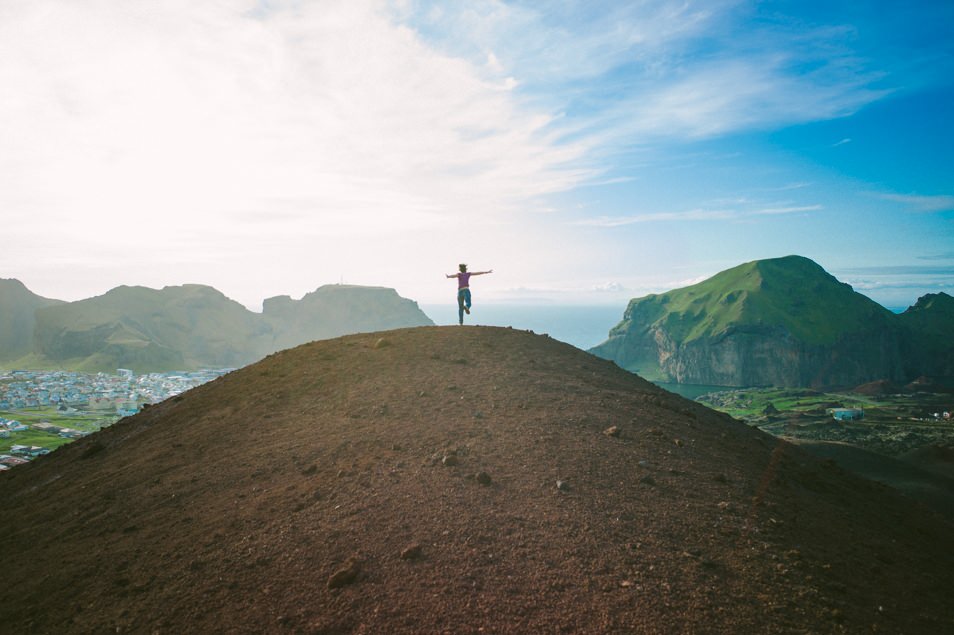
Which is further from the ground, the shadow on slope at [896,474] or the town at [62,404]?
the shadow on slope at [896,474]

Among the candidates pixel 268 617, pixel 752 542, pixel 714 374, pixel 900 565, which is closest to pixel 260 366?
pixel 268 617

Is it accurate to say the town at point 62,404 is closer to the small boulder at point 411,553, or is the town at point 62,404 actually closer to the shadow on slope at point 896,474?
the small boulder at point 411,553

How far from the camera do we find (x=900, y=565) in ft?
27.1

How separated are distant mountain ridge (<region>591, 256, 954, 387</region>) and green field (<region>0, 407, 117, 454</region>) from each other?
603 feet

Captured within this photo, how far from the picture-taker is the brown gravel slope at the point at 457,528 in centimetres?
583

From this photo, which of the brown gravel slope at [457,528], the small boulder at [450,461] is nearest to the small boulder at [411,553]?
the brown gravel slope at [457,528]

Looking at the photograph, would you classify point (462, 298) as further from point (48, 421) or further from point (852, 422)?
point (852, 422)

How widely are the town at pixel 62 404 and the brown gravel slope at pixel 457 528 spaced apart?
41.0 metres

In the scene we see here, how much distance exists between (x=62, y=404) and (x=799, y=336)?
216m

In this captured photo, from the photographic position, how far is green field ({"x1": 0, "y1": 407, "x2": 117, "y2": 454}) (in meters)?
56.7

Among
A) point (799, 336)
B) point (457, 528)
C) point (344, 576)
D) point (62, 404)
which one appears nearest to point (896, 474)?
point (457, 528)

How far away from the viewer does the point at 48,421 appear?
7406 cm

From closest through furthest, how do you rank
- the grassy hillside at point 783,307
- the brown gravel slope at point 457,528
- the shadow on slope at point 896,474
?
the brown gravel slope at point 457,528 → the shadow on slope at point 896,474 → the grassy hillside at point 783,307

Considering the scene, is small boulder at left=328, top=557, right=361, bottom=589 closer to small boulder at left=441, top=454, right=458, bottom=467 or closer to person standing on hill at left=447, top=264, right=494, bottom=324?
small boulder at left=441, top=454, right=458, bottom=467
